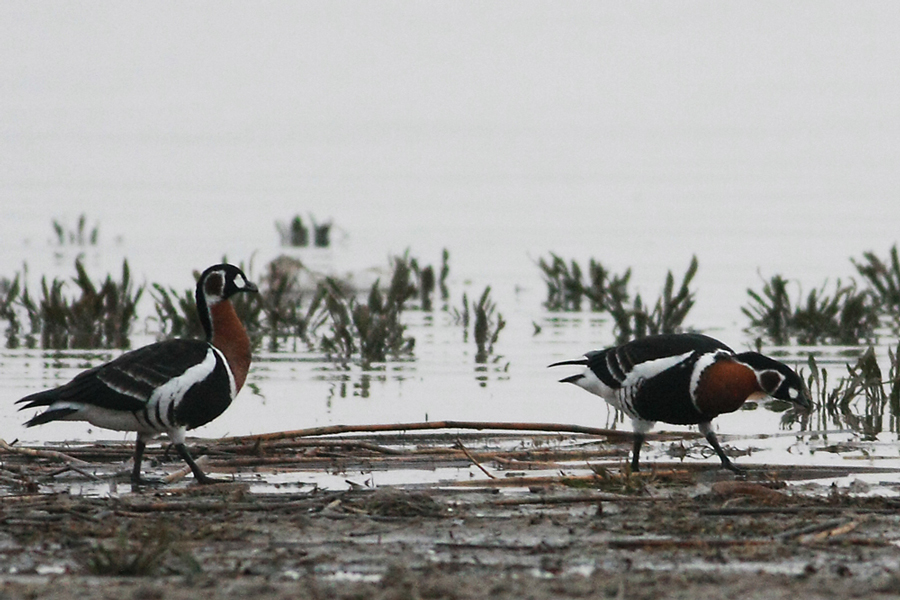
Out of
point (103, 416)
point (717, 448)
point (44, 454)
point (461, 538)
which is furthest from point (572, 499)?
point (44, 454)

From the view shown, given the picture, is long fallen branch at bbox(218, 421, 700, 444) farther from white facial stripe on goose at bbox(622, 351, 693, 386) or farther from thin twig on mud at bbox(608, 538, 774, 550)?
thin twig on mud at bbox(608, 538, 774, 550)

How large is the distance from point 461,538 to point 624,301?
1008cm

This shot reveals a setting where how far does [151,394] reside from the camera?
8.02m

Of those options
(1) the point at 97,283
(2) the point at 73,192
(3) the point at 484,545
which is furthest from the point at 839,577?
(2) the point at 73,192

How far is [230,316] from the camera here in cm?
901

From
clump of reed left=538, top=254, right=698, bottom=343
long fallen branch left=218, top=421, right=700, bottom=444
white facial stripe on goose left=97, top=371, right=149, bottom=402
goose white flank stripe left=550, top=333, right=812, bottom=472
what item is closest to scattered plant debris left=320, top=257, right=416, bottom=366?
clump of reed left=538, top=254, right=698, bottom=343

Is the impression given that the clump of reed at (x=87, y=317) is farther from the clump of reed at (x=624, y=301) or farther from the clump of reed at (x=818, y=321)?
the clump of reed at (x=818, y=321)

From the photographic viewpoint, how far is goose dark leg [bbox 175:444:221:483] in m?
7.82

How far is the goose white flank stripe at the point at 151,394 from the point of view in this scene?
7.99 m

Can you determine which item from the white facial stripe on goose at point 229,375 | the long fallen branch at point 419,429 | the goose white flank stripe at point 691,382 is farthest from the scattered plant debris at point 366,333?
the goose white flank stripe at point 691,382

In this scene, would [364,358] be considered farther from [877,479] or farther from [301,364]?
[877,479]

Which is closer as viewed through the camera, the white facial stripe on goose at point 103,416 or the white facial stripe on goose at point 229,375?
the white facial stripe on goose at point 103,416

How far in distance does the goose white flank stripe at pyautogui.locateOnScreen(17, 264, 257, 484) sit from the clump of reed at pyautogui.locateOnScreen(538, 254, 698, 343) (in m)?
6.12

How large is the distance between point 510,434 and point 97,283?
34.9 ft
